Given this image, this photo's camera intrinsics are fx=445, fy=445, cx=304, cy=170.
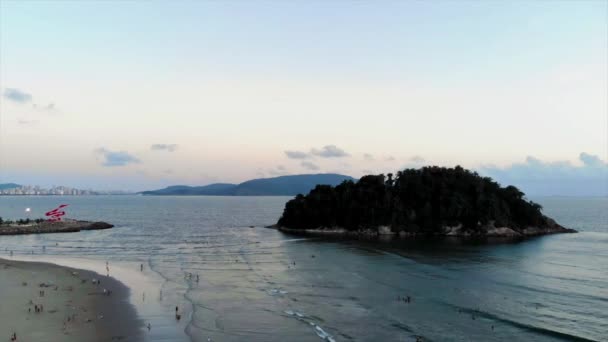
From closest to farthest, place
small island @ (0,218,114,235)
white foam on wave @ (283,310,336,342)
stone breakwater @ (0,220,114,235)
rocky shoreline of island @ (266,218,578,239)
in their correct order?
white foam on wave @ (283,310,336,342) < rocky shoreline of island @ (266,218,578,239) < stone breakwater @ (0,220,114,235) < small island @ (0,218,114,235)

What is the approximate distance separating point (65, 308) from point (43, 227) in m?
101

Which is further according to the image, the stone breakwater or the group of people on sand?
the stone breakwater

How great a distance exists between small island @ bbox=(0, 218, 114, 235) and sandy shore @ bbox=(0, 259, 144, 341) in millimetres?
69706

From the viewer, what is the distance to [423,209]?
12281 centimetres

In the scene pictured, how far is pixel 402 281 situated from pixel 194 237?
68.4 m

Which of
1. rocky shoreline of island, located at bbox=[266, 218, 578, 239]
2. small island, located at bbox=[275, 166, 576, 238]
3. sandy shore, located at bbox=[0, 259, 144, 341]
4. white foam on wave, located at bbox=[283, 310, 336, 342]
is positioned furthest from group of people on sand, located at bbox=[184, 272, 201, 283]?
small island, located at bbox=[275, 166, 576, 238]

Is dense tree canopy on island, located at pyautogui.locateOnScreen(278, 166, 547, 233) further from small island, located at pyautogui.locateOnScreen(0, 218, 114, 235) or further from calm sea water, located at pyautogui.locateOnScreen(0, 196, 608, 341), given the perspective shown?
small island, located at pyautogui.locateOnScreen(0, 218, 114, 235)

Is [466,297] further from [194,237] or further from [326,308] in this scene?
[194,237]

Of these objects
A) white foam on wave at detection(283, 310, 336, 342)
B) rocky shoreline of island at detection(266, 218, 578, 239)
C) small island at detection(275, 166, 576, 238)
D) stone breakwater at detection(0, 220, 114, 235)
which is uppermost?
small island at detection(275, 166, 576, 238)

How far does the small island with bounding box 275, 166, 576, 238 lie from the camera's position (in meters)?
119

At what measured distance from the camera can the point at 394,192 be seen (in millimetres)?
131375

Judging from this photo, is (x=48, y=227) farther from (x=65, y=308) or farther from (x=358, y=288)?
(x=358, y=288)

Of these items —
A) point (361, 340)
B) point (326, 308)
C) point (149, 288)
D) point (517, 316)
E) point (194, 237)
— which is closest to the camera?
point (361, 340)

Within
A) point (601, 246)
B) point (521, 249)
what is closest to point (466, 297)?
point (521, 249)
